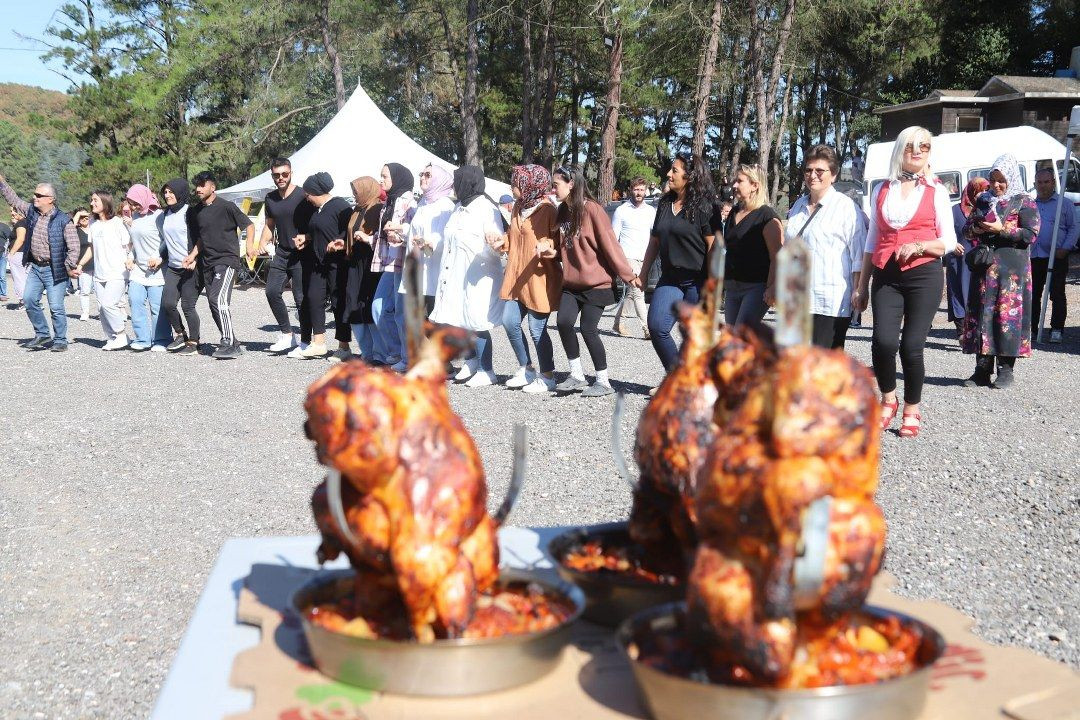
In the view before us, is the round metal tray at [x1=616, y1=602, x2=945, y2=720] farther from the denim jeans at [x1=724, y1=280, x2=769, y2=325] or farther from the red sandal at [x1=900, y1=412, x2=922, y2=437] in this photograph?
the red sandal at [x1=900, y1=412, x2=922, y2=437]

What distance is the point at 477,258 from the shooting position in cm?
860

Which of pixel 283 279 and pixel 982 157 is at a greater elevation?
pixel 982 157

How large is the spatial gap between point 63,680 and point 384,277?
6.02 m

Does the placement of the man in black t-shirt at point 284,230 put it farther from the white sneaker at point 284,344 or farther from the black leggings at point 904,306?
the black leggings at point 904,306

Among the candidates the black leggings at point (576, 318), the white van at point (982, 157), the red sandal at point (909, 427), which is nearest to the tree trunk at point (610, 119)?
the white van at point (982, 157)

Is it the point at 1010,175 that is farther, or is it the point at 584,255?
the point at 1010,175

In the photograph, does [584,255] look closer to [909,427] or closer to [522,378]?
[522,378]

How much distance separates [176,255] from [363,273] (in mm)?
2391

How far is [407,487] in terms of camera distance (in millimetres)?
1645

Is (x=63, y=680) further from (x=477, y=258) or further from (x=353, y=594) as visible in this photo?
(x=477, y=258)

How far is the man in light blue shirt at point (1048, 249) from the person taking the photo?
11148 millimetres

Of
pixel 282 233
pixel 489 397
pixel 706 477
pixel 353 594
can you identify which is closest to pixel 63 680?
pixel 353 594

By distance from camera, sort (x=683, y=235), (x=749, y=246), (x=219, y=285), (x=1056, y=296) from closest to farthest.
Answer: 1. (x=749, y=246)
2. (x=683, y=235)
3. (x=219, y=285)
4. (x=1056, y=296)

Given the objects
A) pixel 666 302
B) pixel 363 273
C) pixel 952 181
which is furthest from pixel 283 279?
pixel 952 181
